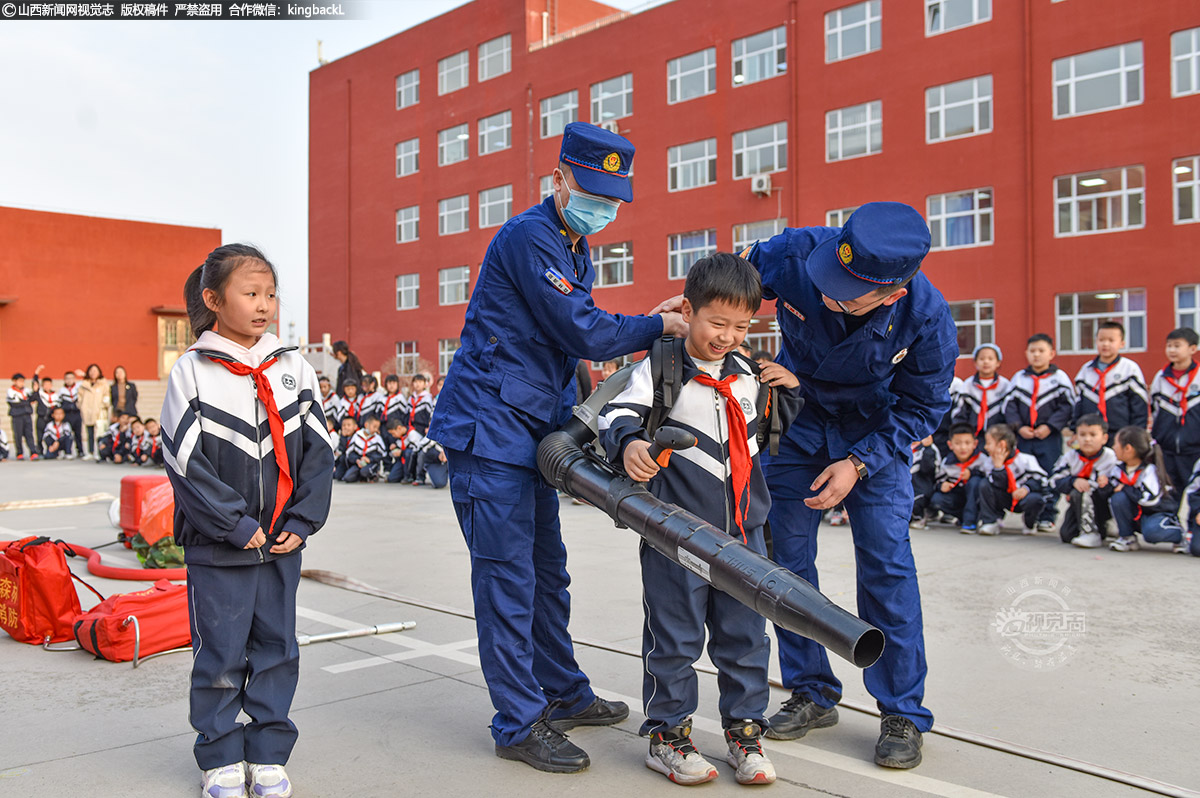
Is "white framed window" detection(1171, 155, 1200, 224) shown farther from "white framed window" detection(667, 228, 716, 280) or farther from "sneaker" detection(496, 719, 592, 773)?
"sneaker" detection(496, 719, 592, 773)

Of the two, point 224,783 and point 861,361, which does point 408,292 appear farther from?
point 224,783

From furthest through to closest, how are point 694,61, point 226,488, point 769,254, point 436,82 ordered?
point 436,82, point 694,61, point 769,254, point 226,488

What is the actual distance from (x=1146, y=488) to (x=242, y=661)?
743cm

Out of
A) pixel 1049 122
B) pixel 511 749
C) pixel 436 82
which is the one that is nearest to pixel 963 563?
pixel 511 749

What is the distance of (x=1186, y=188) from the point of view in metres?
22.0

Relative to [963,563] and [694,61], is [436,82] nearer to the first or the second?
[694,61]

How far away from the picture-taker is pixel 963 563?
730 centimetres

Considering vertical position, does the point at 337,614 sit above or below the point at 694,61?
below

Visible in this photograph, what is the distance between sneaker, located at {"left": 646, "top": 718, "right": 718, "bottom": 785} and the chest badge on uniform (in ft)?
4.88

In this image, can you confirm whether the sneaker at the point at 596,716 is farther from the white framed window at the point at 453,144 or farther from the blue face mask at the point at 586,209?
the white framed window at the point at 453,144

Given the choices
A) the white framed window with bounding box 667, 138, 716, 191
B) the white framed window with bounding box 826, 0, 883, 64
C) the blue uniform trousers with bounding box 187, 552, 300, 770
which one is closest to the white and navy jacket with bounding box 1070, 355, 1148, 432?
the blue uniform trousers with bounding box 187, 552, 300, 770

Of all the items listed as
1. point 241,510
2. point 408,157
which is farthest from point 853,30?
point 241,510

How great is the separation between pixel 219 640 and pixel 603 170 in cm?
199

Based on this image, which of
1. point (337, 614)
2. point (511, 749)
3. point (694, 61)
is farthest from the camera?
point (694, 61)
